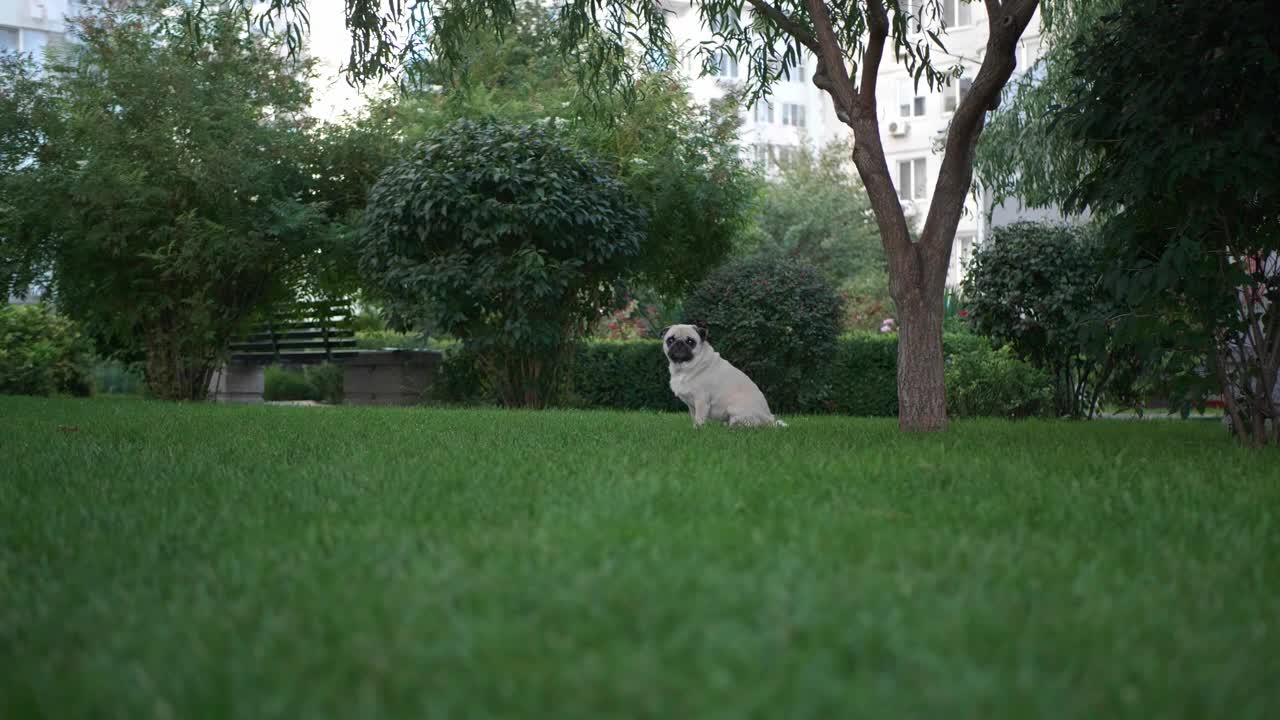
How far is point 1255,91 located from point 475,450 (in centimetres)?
542

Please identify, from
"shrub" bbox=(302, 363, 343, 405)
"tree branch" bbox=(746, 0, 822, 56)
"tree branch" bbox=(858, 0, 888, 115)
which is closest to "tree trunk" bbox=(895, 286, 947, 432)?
"tree branch" bbox=(858, 0, 888, 115)

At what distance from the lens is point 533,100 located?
21578mm

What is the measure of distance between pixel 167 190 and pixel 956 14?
32352 millimetres

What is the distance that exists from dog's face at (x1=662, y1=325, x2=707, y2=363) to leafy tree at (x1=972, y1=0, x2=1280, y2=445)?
3.78m

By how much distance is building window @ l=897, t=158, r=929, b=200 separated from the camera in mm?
44062

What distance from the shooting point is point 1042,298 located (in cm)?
1332

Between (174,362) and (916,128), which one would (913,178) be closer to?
(916,128)

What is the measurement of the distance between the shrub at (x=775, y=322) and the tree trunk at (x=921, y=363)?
5367mm

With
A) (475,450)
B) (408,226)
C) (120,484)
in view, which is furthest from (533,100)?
(120,484)

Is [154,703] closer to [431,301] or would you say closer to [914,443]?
[914,443]

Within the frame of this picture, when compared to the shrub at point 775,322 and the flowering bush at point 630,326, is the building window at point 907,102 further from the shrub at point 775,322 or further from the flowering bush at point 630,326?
the shrub at point 775,322

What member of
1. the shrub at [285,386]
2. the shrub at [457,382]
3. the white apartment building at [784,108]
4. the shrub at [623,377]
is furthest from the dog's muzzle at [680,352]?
the white apartment building at [784,108]

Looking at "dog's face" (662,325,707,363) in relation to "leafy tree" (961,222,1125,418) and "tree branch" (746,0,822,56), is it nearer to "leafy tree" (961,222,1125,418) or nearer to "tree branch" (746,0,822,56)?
"tree branch" (746,0,822,56)

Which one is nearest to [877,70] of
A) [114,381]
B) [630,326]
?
[630,326]
